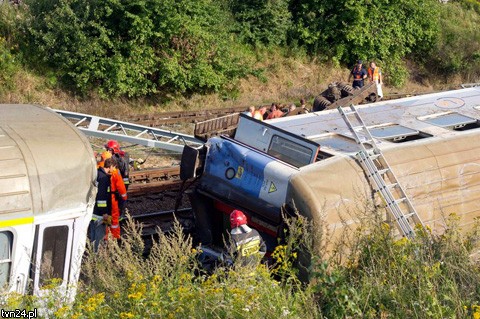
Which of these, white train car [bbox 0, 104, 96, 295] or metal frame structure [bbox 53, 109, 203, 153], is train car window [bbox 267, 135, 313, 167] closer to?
white train car [bbox 0, 104, 96, 295]

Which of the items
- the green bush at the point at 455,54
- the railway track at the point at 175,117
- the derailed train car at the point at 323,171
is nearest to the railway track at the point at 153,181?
the derailed train car at the point at 323,171

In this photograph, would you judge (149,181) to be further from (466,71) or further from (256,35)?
(466,71)

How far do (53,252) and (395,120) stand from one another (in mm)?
5805

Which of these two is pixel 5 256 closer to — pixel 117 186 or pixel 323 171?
pixel 117 186

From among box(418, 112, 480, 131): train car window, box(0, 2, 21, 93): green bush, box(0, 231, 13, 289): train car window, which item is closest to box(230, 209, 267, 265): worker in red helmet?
box(0, 231, 13, 289): train car window

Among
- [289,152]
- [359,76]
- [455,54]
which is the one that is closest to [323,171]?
[289,152]

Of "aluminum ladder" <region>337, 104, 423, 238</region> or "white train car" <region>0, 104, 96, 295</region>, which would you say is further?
"aluminum ladder" <region>337, 104, 423, 238</region>

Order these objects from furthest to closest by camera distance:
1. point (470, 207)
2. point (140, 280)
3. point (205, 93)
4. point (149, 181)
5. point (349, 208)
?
point (205, 93) → point (149, 181) → point (470, 207) → point (349, 208) → point (140, 280)

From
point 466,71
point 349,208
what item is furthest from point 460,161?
point 466,71

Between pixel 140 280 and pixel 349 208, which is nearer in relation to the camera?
pixel 140 280

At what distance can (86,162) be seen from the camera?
802cm

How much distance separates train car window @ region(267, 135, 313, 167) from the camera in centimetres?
938

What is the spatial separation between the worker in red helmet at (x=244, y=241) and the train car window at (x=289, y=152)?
1.53 metres

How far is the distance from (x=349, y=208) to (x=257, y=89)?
15456 mm
